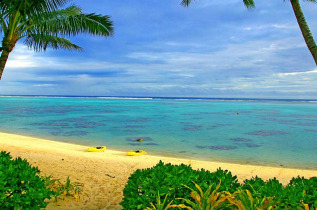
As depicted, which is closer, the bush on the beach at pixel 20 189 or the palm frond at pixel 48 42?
the bush on the beach at pixel 20 189

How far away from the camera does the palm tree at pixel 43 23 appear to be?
5.79 meters

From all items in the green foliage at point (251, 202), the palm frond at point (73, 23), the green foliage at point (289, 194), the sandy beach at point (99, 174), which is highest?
the palm frond at point (73, 23)

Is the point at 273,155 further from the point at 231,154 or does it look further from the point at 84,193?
the point at 84,193

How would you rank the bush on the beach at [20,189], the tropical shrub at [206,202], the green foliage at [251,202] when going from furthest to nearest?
the bush on the beach at [20,189] < the tropical shrub at [206,202] < the green foliage at [251,202]

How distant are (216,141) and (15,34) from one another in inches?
448

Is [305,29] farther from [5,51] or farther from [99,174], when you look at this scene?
[5,51]

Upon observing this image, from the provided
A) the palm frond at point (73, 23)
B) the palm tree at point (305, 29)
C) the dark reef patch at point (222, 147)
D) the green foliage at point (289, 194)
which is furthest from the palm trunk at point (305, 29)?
the dark reef patch at point (222, 147)

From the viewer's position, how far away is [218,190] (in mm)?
2629

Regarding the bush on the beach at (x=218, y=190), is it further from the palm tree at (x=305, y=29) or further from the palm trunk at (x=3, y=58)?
the palm trunk at (x=3, y=58)

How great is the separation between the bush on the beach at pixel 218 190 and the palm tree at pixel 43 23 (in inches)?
194

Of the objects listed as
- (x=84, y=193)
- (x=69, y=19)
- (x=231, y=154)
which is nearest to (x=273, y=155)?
(x=231, y=154)

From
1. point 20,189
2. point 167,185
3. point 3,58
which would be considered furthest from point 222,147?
point 20,189

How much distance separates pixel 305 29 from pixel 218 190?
3928 mm

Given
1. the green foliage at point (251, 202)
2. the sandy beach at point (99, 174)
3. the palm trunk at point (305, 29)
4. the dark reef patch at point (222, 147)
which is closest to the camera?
the green foliage at point (251, 202)
